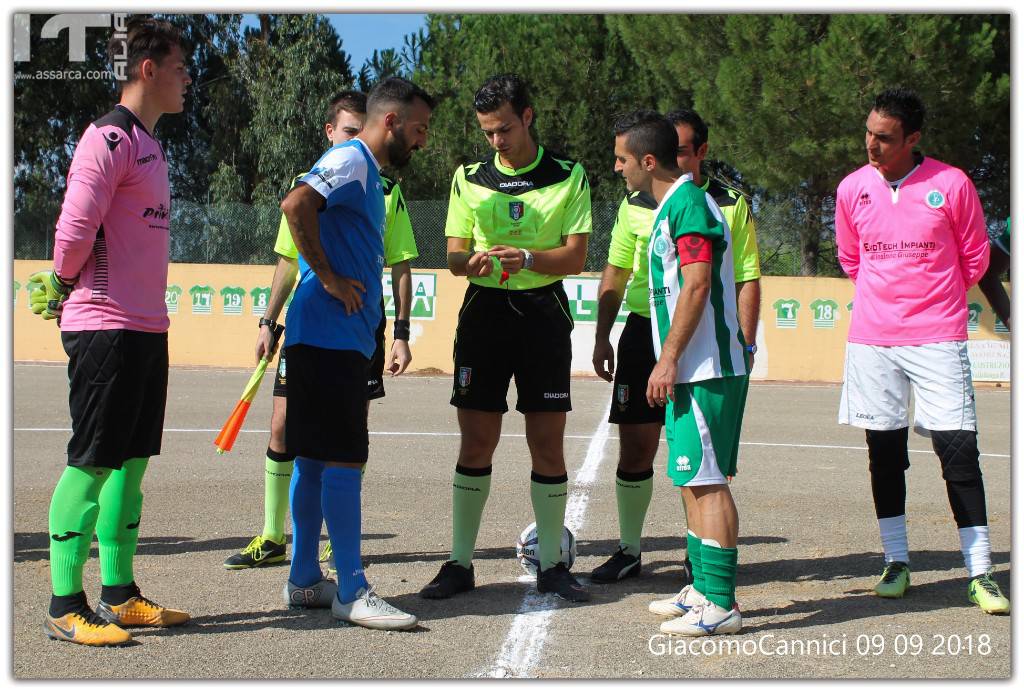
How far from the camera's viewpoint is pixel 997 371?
18125 mm

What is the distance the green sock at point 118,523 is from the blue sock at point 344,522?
781 millimetres

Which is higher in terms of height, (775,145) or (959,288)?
(775,145)

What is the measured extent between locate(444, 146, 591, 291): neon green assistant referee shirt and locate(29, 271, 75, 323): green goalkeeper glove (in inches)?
72.0

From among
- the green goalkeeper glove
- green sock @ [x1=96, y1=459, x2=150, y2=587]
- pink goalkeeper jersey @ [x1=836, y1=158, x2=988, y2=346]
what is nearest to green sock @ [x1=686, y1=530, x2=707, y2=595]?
pink goalkeeper jersey @ [x1=836, y1=158, x2=988, y2=346]

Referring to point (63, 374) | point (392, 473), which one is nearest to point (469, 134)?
point (63, 374)

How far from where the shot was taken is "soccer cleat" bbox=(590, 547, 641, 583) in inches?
218

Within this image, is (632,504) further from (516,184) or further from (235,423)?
(235,423)

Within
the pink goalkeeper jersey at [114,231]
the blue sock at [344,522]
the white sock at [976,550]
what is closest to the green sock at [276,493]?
the blue sock at [344,522]

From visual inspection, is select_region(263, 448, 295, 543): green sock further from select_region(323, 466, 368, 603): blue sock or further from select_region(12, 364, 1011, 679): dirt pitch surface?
select_region(323, 466, 368, 603): blue sock

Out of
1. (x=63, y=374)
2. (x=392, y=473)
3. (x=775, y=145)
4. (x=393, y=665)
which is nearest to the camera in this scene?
(x=393, y=665)

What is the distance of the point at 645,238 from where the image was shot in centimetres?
569

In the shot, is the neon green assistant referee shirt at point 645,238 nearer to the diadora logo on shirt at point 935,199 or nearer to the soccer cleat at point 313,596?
the diadora logo on shirt at point 935,199

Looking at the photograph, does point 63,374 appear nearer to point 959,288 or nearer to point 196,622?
point 196,622

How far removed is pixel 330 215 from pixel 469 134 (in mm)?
23031
